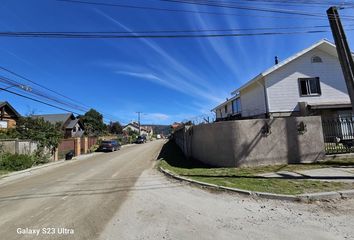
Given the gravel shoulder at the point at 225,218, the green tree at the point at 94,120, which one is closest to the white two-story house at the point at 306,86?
the gravel shoulder at the point at 225,218

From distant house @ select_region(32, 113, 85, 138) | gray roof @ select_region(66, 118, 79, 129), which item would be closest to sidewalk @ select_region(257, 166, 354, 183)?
distant house @ select_region(32, 113, 85, 138)

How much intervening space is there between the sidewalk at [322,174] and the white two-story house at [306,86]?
33.3 feet

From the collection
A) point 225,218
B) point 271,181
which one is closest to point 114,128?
point 271,181

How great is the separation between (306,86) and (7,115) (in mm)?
36089

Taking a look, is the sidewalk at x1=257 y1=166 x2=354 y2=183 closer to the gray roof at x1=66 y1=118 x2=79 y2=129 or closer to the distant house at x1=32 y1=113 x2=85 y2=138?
the distant house at x1=32 y1=113 x2=85 y2=138

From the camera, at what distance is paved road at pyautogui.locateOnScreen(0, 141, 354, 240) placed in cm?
535

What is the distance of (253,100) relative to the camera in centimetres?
2439

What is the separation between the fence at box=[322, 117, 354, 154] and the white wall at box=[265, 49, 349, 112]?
4344mm

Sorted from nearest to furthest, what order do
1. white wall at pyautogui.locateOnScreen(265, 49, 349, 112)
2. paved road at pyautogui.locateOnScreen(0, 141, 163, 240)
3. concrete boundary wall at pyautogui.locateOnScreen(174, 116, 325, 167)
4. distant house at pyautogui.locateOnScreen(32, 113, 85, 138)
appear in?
paved road at pyautogui.locateOnScreen(0, 141, 163, 240)
concrete boundary wall at pyautogui.locateOnScreen(174, 116, 325, 167)
white wall at pyautogui.locateOnScreen(265, 49, 349, 112)
distant house at pyautogui.locateOnScreen(32, 113, 85, 138)

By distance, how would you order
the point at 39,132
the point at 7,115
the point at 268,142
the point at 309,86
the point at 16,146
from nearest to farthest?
the point at 268,142 → the point at 16,146 → the point at 309,86 → the point at 39,132 → the point at 7,115

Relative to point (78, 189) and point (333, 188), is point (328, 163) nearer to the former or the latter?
point (333, 188)

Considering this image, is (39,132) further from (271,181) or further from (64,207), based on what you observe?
(271,181)

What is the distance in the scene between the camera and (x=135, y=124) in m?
131

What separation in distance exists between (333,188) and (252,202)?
2555 millimetres
